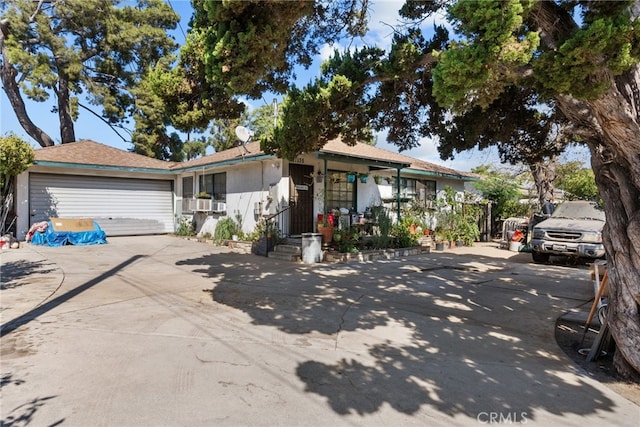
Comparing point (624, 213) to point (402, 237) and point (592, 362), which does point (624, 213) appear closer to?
point (592, 362)

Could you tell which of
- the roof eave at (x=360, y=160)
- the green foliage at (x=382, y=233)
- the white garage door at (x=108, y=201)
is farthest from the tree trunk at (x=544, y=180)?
the white garage door at (x=108, y=201)

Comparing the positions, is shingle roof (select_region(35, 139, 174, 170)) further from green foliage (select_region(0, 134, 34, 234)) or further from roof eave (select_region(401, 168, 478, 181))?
roof eave (select_region(401, 168, 478, 181))

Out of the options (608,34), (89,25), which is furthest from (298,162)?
(89,25)

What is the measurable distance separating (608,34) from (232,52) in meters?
3.60

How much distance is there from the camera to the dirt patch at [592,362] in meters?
3.38

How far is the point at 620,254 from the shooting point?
3.84m

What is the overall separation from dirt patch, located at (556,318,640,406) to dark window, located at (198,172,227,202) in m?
12.5

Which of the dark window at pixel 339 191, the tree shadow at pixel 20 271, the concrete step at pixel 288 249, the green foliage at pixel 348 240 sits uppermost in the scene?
the dark window at pixel 339 191

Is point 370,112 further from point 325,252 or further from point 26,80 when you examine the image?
point 26,80

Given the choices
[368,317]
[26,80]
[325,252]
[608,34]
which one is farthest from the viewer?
[26,80]

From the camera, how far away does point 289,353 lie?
3973 mm

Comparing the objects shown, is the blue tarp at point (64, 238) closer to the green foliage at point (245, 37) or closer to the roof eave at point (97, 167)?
the roof eave at point (97, 167)

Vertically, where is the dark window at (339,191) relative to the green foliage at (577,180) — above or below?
below

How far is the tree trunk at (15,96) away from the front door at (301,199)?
1887cm
